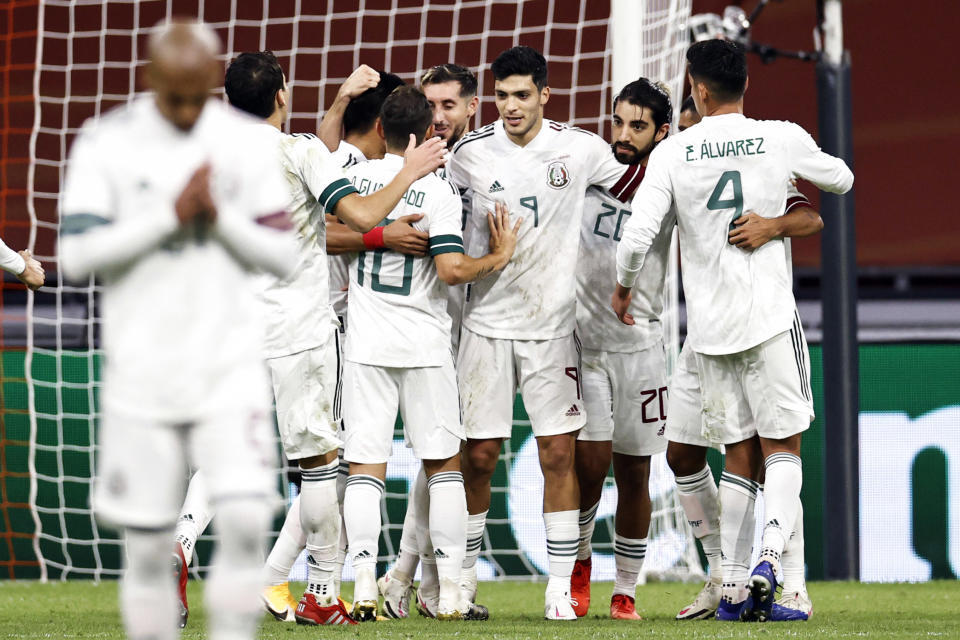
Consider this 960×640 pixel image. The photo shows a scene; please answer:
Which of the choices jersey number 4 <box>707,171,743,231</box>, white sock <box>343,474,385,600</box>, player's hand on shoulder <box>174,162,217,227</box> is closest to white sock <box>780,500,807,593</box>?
jersey number 4 <box>707,171,743,231</box>

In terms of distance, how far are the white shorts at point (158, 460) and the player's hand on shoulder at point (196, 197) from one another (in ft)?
1.29

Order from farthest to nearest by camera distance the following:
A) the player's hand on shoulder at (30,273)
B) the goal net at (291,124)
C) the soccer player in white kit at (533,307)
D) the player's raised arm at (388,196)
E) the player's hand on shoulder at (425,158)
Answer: the goal net at (291,124) → the soccer player in white kit at (533,307) → the player's hand on shoulder at (30,273) → the player's hand on shoulder at (425,158) → the player's raised arm at (388,196)

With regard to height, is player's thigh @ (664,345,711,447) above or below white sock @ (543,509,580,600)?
above

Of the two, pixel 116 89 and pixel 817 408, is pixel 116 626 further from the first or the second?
pixel 116 89

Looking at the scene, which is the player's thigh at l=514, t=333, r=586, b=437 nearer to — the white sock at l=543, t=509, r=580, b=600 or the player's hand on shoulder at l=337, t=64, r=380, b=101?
the white sock at l=543, t=509, r=580, b=600

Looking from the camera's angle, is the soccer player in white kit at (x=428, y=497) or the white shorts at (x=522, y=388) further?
the soccer player in white kit at (x=428, y=497)

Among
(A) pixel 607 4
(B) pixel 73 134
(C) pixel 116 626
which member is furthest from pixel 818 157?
(B) pixel 73 134

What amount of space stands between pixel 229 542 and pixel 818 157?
2666 millimetres

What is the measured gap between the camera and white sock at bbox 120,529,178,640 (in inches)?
104

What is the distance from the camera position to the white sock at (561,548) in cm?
471

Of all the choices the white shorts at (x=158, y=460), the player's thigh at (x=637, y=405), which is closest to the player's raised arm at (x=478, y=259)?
the player's thigh at (x=637, y=405)

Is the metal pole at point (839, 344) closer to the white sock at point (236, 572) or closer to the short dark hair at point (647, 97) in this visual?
the short dark hair at point (647, 97)

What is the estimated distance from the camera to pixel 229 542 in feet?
8.52

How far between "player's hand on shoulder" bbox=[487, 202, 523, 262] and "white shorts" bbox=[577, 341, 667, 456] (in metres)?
0.64
